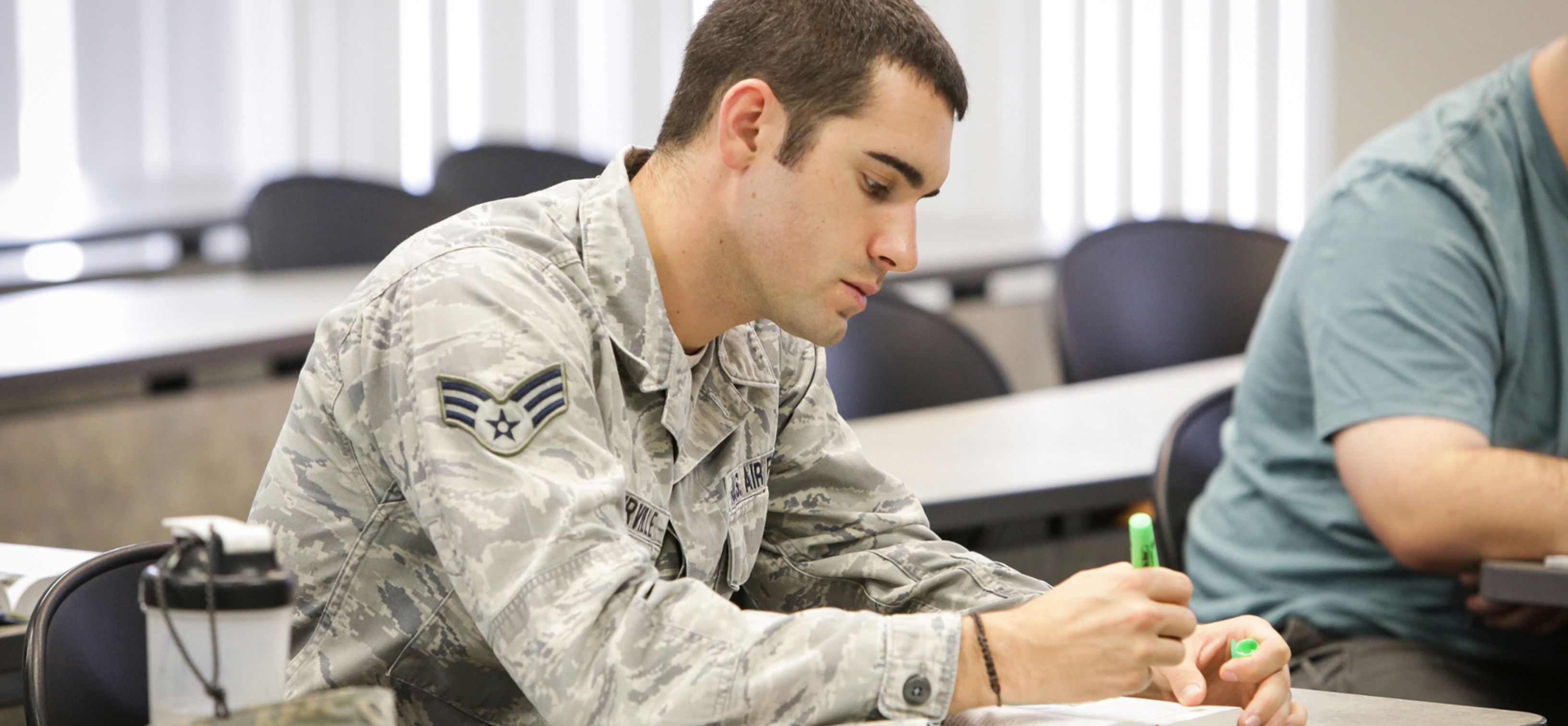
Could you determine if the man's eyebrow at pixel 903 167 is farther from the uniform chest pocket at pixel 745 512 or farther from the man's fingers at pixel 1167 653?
the man's fingers at pixel 1167 653

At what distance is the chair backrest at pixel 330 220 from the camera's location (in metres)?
3.78

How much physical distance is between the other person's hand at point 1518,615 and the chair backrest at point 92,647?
132 cm

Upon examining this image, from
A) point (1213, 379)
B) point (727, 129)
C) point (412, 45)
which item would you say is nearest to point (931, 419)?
point (1213, 379)

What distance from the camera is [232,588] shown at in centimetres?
80

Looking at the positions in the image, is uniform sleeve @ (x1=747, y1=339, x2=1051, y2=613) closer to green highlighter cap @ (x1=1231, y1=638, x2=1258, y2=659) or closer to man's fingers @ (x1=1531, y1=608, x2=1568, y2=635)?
green highlighter cap @ (x1=1231, y1=638, x2=1258, y2=659)

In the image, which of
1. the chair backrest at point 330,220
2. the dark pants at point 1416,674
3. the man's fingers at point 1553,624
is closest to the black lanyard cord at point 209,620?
the dark pants at point 1416,674

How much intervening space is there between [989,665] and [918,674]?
54mm

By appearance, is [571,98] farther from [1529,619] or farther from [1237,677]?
[1237,677]

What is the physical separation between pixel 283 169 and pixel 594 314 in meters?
3.70

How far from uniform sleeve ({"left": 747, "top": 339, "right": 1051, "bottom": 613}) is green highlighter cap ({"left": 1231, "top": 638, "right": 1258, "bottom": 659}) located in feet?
0.61

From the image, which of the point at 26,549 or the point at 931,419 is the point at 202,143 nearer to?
the point at 931,419

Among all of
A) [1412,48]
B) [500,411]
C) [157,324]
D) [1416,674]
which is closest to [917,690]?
[500,411]

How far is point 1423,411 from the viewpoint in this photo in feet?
5.37

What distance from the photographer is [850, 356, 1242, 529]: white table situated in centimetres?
218
